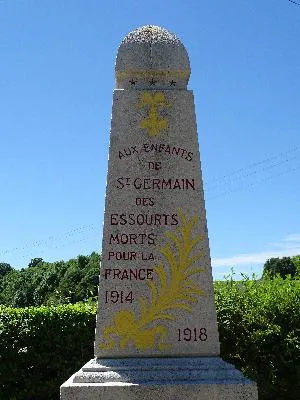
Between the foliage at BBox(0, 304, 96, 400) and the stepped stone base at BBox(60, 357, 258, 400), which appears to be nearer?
the stepped stone base at BBox(60, 357, 258, 400)

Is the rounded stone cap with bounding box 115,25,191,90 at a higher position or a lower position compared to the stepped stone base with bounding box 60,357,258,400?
higher

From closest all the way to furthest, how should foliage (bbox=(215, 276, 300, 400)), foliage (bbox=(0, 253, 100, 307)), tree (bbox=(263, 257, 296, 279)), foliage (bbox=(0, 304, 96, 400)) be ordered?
foliage (bbox=(215, 276, 300, 400)), foliage (bbox=(0, 304, 96, 400)), foliage (bbox=(0, 253, 100, 307)), tree (bbox=(263, 257, 296, 279))

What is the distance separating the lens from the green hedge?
8.57m

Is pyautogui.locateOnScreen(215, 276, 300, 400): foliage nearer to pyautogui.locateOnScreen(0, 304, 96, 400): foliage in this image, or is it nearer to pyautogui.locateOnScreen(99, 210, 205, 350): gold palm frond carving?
pyautogui.locateOnScreen(0, 304, 96, 400): foliage

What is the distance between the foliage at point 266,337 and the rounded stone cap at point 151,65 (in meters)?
4.47

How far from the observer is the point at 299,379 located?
8492mm

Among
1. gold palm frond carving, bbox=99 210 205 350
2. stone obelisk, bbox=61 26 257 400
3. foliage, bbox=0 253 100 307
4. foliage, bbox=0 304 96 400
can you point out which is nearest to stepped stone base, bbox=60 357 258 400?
stone obelisk, bbox=61 26 257 400

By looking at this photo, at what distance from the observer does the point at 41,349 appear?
30.4ft

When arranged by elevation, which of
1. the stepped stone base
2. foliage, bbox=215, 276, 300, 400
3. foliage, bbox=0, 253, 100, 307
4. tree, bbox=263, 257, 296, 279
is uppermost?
tree, bbox=263, 257, 296, 279

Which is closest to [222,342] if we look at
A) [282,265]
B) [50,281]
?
[50,281]

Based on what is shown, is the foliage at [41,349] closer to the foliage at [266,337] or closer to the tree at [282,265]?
the foliage at [266,337]

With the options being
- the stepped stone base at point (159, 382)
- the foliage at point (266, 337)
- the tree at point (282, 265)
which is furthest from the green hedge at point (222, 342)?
the tree at point (282, 265)

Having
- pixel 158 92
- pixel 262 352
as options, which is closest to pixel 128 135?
pixel 158 92

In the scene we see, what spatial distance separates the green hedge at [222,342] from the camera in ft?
28.1
